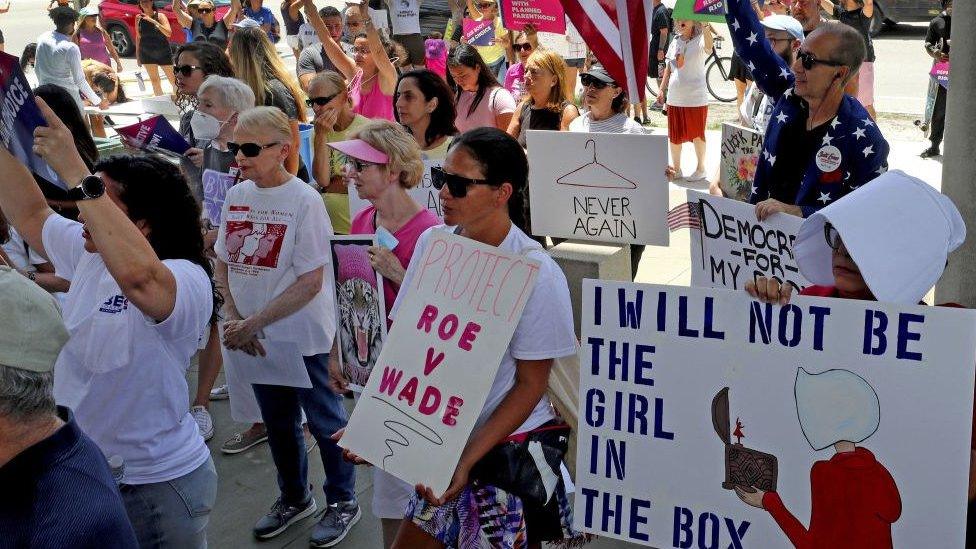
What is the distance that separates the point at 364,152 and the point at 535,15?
452cm

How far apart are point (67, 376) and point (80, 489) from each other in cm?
110

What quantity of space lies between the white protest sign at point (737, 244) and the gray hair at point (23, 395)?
7.59 ft

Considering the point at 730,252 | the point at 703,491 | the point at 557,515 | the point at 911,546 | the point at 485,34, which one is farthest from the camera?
the point at 485,34

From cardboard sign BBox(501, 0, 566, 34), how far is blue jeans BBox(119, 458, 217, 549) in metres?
5.69

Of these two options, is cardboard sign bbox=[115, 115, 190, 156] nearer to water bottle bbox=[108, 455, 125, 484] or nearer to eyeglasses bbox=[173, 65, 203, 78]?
eyeglasses bbox=[173, 65, 203, 78]

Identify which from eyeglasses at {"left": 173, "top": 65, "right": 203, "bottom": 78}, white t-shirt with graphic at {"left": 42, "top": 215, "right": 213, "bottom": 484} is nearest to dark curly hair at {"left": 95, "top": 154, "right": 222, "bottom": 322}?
white t-shirt with graphic at {"left": 42, "top": 215, "right": 213, "bottom": 484}

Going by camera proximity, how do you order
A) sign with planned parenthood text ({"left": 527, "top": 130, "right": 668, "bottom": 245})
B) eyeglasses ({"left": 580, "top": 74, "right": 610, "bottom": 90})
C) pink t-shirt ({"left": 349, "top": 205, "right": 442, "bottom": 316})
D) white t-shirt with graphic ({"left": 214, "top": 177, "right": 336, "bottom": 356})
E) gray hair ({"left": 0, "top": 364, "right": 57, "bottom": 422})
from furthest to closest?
eyeglasses ({"left": 580, "top": 74, "right": 610, "bottom": 90})
sign with planned parenthood text ({"left": 527, "top": 130, "right": 668, "bottom": 245})
white t-shirt with graphic ({"left": 214, "top": 177, "right": 336, "bottom": 356})
pink t-shirt ({"left": 349, "top": 205, "right": 442, "bottom": 316})
gray hair ({"left": 0, "top": 364, "right": 57, "bottom": 422})

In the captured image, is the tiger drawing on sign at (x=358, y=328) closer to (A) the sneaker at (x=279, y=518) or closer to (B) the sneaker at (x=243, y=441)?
(A) the sneaker at (x=279, y=518)

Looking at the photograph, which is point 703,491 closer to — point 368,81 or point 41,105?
point 41,105

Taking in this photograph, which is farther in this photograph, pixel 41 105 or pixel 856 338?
pixel 41 105

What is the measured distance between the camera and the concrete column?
14.3ft

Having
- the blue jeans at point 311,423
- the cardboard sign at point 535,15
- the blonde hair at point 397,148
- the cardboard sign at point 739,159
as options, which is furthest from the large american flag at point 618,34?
the cardboard sign at point 535,15

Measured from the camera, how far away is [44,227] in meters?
3.54

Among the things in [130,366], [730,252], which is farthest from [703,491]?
[130,366]
